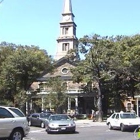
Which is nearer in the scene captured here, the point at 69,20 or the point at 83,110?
the point at 83,110

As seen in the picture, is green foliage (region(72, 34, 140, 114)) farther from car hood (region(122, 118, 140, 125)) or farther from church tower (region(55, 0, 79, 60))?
church tower (region(55, 0, 79, 60))

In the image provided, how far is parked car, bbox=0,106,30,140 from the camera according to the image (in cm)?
1585

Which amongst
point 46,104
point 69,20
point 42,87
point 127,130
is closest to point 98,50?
point 46,104

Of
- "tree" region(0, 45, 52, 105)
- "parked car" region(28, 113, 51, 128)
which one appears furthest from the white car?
"tree" region(0, 45, 52, 105)

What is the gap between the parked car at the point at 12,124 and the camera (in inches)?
624

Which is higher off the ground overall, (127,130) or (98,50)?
(98,50)

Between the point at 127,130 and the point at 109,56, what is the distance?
84.7 feet

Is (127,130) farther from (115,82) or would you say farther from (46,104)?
(115,82)

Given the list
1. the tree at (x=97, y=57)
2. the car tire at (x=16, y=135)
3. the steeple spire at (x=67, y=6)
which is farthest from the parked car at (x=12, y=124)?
the steeple spire at (x=67, y=6)

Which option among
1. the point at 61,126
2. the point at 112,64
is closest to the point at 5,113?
the point at 61,126

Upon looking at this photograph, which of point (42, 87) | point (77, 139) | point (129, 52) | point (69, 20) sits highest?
point (69, 20)

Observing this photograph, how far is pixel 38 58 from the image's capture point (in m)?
61.6

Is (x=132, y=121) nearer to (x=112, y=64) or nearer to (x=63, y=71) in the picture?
(x=112, y=64)

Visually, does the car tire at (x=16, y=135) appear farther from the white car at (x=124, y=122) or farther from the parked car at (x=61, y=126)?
the white car at (x=124, y=122)
